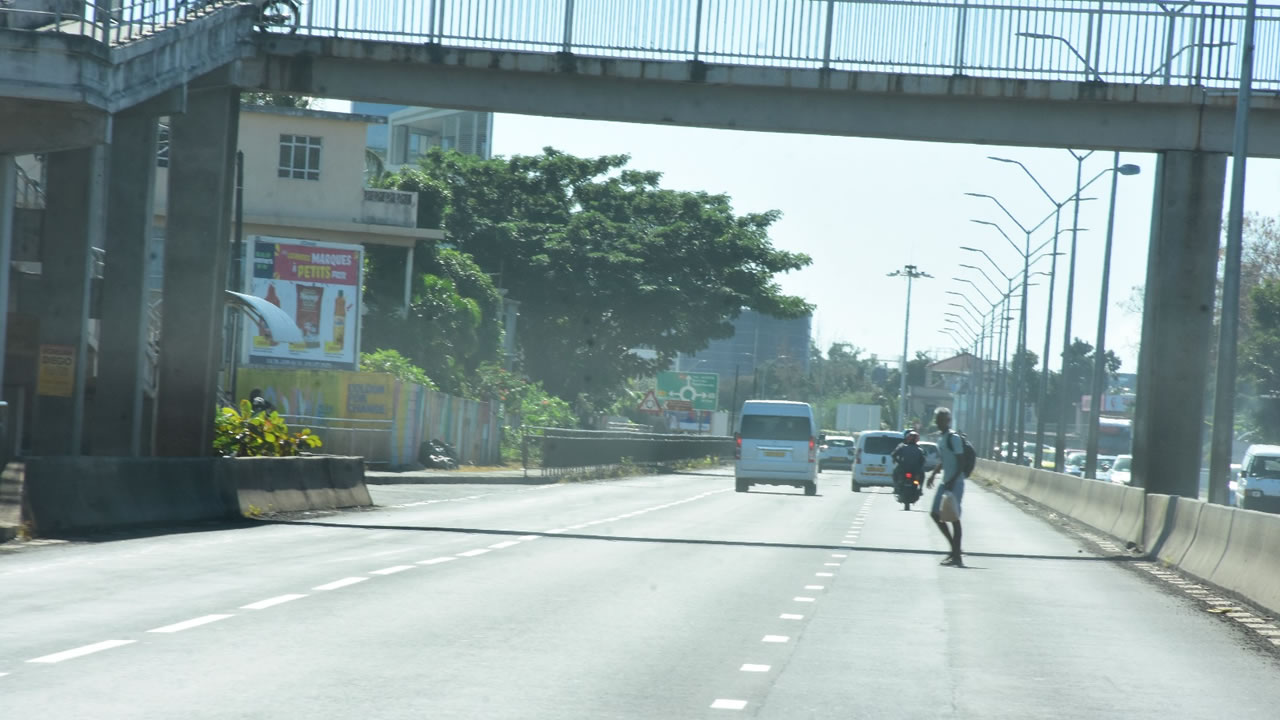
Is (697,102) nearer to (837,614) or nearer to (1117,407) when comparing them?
(837,614)

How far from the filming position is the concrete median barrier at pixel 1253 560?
1495 cm

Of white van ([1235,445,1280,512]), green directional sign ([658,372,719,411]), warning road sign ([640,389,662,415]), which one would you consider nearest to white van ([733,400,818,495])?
white van ([1235,445,1280,512])

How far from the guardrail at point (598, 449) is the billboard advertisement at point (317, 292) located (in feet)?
18.5

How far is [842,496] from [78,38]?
92.4ft

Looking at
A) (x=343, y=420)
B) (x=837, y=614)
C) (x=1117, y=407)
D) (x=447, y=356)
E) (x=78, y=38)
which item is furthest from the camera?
(x=1117, y=407)

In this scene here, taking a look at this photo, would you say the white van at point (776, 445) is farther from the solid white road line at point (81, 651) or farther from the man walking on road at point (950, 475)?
the solid white road line at point (81, 651)

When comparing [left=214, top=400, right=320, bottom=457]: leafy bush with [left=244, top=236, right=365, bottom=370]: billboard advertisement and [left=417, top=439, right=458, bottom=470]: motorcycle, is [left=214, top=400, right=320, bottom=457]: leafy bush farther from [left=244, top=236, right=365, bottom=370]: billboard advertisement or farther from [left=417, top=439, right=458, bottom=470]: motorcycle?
[left=417, top=439, right=458, bottom=470]: motorcycle

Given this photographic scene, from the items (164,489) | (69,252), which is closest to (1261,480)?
(69,252)

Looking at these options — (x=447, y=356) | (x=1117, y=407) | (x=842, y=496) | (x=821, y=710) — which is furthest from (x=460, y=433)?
(x=1117, y=407)

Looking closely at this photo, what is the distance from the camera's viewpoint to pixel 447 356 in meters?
59.4

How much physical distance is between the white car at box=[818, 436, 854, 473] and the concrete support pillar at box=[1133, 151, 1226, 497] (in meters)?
50.9

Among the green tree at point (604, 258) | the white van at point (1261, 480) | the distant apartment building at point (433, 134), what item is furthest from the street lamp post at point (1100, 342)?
the distant apartment building at point (433, 134)

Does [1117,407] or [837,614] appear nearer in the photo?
[837,614]

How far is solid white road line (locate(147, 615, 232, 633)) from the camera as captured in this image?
1001 centimetres
